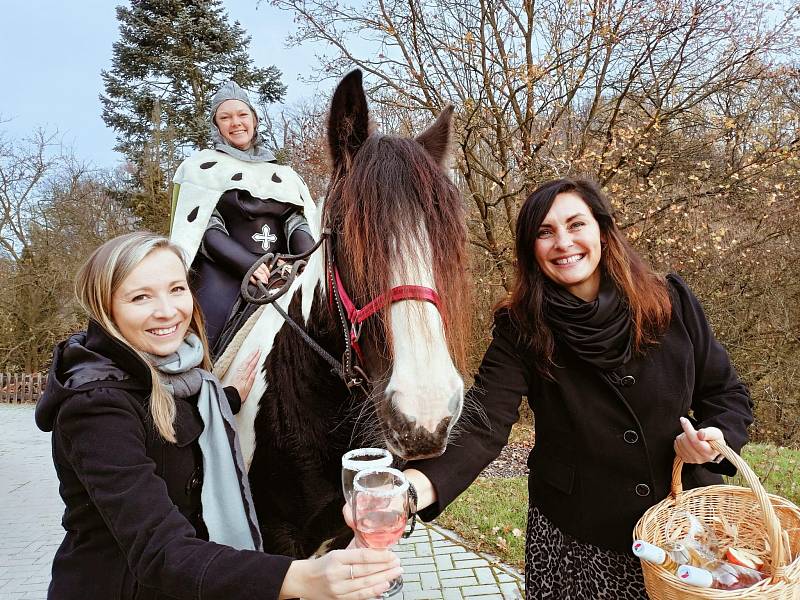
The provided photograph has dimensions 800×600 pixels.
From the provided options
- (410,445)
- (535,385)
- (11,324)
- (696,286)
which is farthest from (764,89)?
(11,324)

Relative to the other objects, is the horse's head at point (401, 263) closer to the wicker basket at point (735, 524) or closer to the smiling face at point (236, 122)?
the wicker basket at point (735, 524)

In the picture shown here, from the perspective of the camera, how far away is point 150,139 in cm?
1678

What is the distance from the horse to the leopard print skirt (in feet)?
2.88

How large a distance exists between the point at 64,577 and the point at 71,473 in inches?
12.3

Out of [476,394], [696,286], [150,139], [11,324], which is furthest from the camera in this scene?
[150,139]

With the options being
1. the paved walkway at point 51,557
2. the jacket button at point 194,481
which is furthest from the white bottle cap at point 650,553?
the paved walkway at point 51,557

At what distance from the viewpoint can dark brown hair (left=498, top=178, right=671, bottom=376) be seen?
212 cm

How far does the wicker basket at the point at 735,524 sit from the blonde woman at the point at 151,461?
1.06 metres

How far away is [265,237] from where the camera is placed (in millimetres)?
3268

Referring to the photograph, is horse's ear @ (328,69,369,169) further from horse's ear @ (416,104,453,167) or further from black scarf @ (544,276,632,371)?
black scarf @ (544,276,632,371)

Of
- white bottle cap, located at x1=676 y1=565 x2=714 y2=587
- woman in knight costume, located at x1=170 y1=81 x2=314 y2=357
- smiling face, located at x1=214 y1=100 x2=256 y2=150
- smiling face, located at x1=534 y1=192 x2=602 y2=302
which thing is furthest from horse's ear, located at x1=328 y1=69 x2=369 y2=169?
white bottle cap, located at x1=676 y1=565 x2=714 y2=587

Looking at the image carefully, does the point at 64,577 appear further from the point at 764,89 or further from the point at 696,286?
the point at 764,89

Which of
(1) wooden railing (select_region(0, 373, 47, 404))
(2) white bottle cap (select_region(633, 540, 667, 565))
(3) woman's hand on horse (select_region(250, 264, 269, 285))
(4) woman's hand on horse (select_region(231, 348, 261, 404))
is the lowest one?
(1) wooden railing (select_region(0, 373, 47, 404))

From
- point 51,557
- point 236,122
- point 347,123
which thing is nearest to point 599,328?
point 347,123
